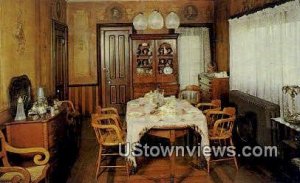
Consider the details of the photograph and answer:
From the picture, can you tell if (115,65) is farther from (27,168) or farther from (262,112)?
(27,168)

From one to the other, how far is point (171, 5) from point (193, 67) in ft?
5.96

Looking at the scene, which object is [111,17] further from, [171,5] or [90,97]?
[90,97]

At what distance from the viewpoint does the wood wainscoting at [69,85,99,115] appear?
9.34 m

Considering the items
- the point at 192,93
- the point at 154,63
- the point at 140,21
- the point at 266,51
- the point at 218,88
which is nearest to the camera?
the point at 266,51

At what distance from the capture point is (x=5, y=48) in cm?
456

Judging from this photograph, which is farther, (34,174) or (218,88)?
(218,88)

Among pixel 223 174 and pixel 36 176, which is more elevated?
pixel 36 176

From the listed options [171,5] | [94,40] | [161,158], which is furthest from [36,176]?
[171,5]

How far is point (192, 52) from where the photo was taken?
9.51 meters

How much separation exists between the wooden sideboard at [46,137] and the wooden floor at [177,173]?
225 mm

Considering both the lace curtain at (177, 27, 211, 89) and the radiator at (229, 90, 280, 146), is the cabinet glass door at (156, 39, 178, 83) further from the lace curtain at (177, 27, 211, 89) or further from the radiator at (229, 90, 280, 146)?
the radiator at (229, 90, 280, 146)

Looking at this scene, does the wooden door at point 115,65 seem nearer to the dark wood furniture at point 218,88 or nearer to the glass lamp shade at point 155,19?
the dark wood furniture at point 218,88

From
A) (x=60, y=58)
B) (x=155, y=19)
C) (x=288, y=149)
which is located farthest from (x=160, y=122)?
(x=60, y=58)

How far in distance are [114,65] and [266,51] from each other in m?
4.68
